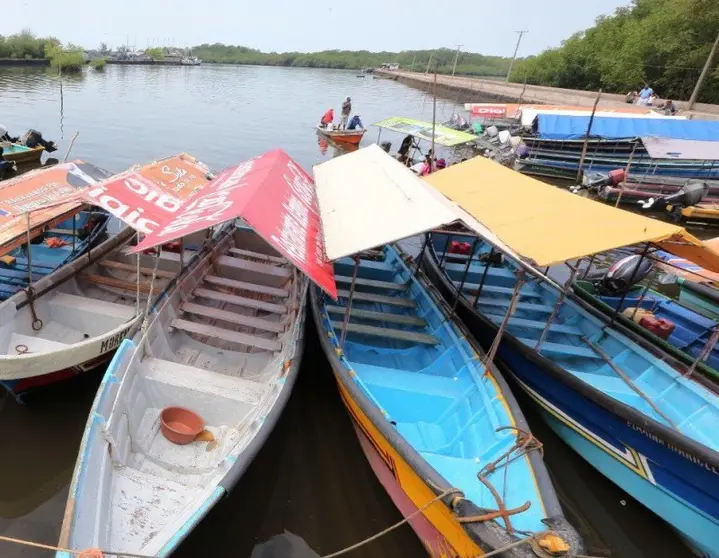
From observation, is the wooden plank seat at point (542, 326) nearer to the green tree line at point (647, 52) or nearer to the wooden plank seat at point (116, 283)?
the wooden plank seat at point (116, 283)

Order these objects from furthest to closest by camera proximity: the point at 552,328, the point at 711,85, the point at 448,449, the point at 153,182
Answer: the point at 711,85, the point at 153,182, the point at 552,328, the point at 448,449

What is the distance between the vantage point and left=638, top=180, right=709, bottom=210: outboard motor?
16.0m

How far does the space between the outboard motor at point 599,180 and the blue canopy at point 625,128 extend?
185 centimetres

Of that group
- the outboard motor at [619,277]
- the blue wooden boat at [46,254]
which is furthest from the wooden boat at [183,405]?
the outboard motor at [619,277]

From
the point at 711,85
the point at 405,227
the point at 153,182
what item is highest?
the point at 711,85

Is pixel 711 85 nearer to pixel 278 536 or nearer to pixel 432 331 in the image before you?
pixel 432 331

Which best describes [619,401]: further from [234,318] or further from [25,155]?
[25,155]

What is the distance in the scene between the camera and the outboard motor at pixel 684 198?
16031 millimetres

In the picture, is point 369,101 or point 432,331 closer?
point 432,331

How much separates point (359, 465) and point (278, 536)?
1440 mm

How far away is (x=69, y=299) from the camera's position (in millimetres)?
7305

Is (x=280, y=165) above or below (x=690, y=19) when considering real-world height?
below

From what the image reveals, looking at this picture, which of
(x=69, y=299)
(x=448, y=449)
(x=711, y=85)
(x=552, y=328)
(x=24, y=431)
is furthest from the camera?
(x=711, y=85)

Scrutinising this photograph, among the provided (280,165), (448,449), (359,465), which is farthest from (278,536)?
(280,165)
